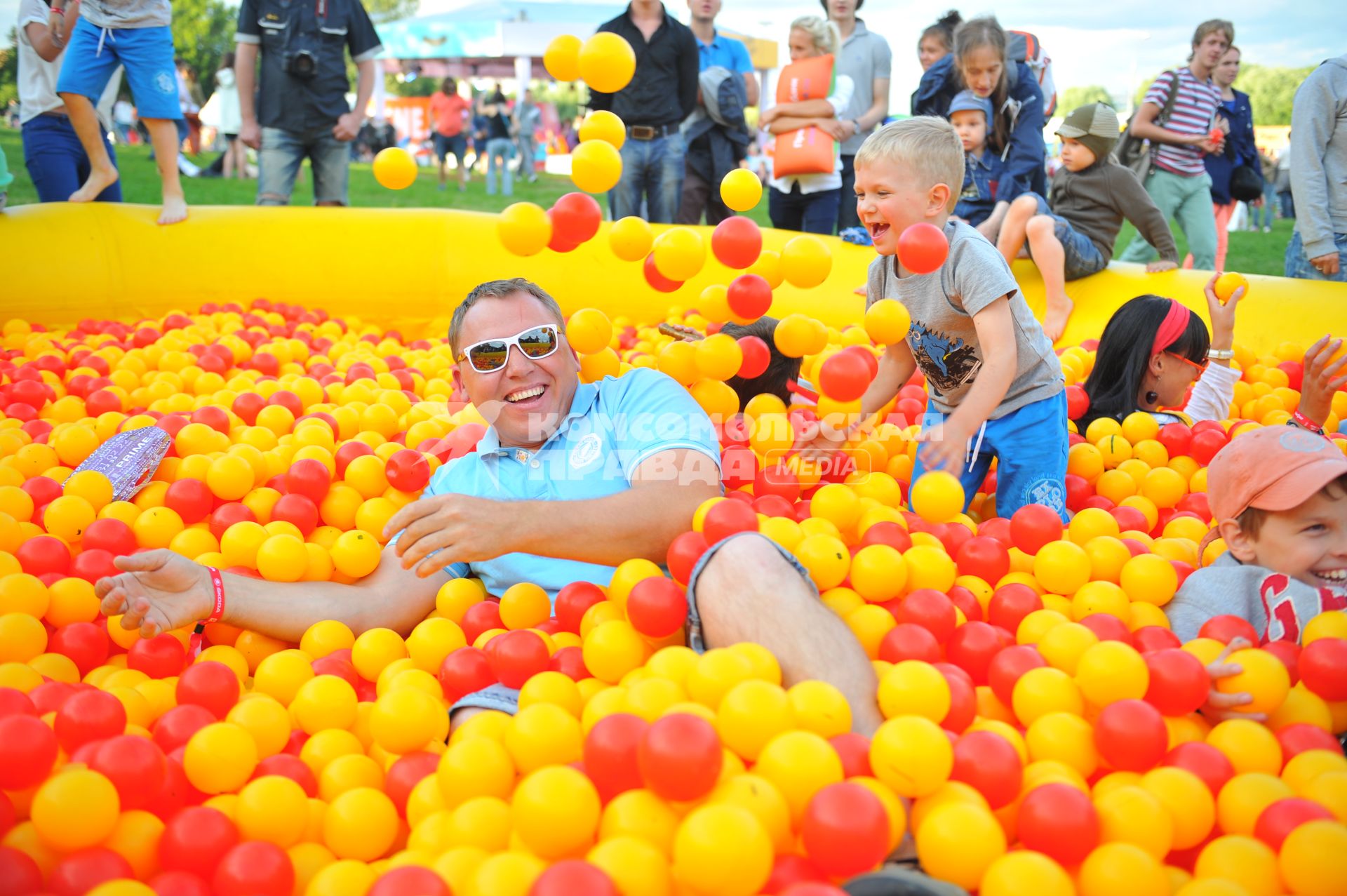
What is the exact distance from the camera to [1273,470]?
70.6 inches

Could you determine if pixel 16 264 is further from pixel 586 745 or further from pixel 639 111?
pixel 586 745

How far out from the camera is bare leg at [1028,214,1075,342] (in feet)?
14.7

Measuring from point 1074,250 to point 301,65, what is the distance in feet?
13.6

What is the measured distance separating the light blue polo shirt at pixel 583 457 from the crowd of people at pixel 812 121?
9.50ft

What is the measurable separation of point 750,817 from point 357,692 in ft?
3.68

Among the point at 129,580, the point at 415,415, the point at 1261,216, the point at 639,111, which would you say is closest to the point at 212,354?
the point at 415,415

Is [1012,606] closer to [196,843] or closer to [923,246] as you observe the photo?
[923,246]

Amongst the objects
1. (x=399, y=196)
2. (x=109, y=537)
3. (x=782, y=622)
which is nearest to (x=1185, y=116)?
(x=782, y=622)

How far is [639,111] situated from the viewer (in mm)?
5727

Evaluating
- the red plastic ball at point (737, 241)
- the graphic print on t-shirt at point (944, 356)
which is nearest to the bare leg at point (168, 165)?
the red plastic ball at point (737, 241)

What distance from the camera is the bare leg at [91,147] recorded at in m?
4.90

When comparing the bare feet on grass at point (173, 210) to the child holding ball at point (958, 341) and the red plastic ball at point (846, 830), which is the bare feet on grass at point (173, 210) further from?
the red plastic ball at point (846, 830)

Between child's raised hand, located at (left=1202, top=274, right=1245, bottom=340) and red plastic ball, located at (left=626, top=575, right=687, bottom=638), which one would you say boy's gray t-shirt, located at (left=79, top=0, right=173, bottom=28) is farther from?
child's raised hand, located at (left=1202, top=274, right=1245, bottom=340)

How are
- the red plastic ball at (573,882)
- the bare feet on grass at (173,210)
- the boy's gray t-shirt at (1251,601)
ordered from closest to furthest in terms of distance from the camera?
the red plastic ball at (573,882) → the boy's gray t-shirt at (1251,601) → the bare feet on grass at (173,210)
